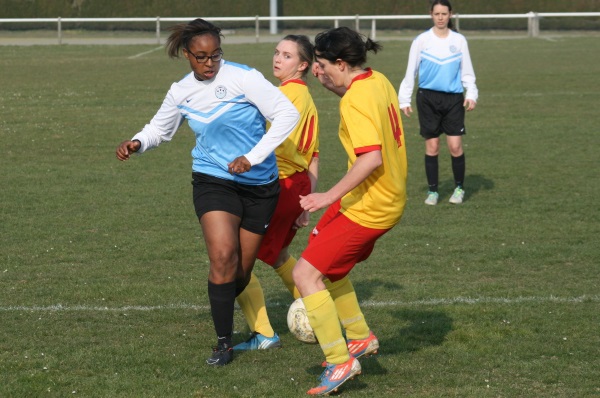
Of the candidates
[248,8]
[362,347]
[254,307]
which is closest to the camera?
[362,347]

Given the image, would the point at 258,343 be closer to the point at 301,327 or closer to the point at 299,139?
the point at 301,327

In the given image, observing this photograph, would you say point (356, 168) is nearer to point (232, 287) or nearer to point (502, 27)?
point (232, 287)

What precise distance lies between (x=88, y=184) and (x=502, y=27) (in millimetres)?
35625

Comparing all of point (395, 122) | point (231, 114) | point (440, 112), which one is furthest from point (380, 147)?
point (440, 112)

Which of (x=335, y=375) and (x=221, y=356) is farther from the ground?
(x=335, y=375)

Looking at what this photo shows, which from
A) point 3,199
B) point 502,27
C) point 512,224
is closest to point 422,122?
point 512,224

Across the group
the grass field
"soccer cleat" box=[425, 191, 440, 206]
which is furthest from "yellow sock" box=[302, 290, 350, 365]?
"soccer cleat" box=[425, 191, 440, 206]

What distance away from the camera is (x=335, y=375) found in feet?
17.4

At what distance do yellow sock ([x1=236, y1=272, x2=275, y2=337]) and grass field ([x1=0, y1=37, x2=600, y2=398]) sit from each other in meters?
0.23

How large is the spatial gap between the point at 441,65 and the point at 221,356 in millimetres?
6327

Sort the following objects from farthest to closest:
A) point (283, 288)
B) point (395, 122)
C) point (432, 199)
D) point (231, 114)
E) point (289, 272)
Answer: point (432, 199) → point (283, 288) → point (289, 272) → point (231, 114) → point (395, 122)

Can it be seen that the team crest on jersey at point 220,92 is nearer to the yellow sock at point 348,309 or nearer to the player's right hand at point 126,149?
the player's right hand at point 126,149

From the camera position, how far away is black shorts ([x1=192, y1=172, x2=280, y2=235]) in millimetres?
5906

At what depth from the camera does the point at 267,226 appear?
6164 mm
